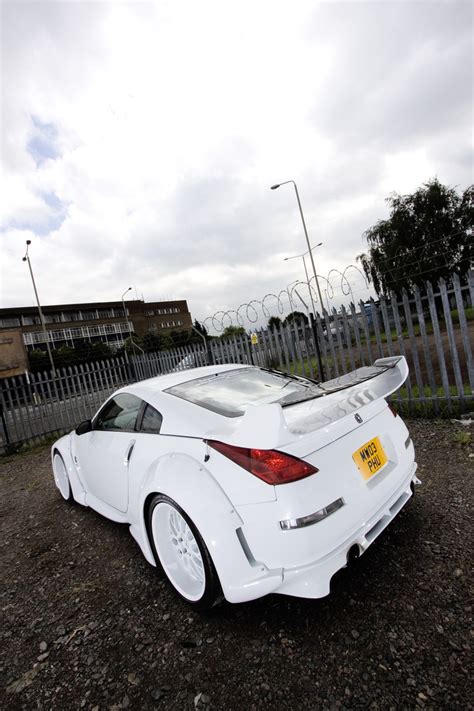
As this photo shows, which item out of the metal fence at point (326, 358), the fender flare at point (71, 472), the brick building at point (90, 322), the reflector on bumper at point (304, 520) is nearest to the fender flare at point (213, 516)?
the reflector on bumper at point (304, 520)

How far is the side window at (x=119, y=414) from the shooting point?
2.90 meters

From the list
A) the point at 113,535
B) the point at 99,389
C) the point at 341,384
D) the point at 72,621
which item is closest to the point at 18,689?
the point at 72,621

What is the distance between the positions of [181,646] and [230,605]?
1.15 feet

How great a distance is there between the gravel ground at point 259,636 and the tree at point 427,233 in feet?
61.8

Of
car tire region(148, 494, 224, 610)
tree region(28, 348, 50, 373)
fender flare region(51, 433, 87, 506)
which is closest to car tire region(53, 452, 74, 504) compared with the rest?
fender flare region(51, 433, 87, 506)

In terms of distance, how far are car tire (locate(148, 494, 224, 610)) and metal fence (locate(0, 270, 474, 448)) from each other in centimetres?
354

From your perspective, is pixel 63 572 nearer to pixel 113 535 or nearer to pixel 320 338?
pixel 113 535

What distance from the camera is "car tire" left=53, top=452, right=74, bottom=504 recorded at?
417 cm

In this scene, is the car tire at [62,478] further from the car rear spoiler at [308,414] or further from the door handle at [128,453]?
the car rear spoiler at [308,414]

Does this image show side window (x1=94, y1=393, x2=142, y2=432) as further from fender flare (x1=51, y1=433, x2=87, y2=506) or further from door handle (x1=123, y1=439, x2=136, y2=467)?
fender flare (x1=51, y1=433, x2=87, y2=506)

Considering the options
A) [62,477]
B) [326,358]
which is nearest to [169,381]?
[62,477]

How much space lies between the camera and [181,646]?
6.42ft

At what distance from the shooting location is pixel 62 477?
425 cm

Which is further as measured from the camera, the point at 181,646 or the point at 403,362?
the point at 403,362
